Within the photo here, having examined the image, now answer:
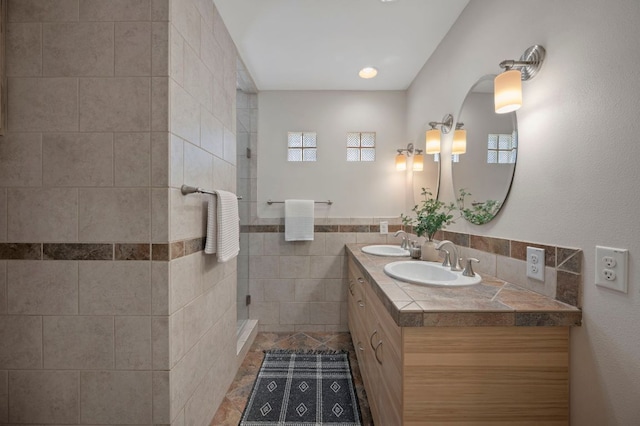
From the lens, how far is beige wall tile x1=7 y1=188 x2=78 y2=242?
3.46 ft

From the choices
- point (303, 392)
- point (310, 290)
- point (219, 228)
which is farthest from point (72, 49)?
point (310, 290)

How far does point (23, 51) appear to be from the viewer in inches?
41.4

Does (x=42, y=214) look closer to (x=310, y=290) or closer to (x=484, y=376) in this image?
(x=484, y=376)

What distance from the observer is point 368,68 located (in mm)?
2238

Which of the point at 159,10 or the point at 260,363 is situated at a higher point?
the point at 159,10

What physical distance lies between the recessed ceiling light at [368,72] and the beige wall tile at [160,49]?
5.32ft

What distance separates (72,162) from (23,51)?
1.55ft

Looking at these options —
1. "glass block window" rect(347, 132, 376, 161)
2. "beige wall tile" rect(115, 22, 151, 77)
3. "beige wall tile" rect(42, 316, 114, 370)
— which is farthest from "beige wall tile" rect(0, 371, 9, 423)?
"glass block window" rect(347, 132, 376, 161)

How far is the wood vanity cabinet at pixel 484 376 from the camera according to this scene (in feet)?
2.82

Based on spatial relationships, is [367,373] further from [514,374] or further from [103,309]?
[103,309]

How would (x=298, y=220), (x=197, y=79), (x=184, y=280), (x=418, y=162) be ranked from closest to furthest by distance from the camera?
(x=184, y=280) → (x=197, y=79) → (x=418, y=162) → (x=298, y=220)

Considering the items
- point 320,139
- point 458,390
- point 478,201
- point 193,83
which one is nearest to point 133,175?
point 193,83

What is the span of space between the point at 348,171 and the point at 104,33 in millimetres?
1966

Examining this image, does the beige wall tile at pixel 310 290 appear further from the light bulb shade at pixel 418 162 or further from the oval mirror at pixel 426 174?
the light bulb shade at pixel 418 162
